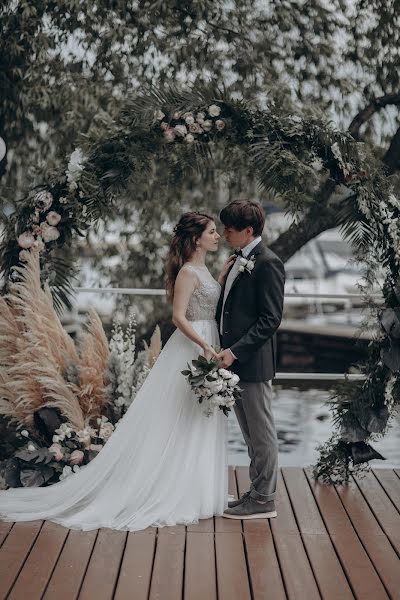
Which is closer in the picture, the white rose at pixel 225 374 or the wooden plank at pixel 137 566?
the wooden plank at pixel 137 566

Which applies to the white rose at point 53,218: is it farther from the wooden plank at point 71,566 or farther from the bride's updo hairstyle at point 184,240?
the wooden plank at point 71,566

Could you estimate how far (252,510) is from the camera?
14.7ft

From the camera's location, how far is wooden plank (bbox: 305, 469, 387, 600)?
139 inches

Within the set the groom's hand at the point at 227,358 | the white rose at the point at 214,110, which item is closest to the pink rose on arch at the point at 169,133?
the white rose at the point at 214,110

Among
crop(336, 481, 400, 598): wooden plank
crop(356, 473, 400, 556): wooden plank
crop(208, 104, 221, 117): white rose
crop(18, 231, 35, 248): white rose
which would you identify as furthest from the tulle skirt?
crop(208, 104, 221, 117): white rose

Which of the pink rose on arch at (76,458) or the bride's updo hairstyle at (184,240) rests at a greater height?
the bride's updo hairstyle at (184,240)

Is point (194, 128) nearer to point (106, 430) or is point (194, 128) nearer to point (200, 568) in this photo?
point (106, 430)

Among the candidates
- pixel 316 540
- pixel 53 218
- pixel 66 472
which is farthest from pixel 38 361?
pixel 316 540

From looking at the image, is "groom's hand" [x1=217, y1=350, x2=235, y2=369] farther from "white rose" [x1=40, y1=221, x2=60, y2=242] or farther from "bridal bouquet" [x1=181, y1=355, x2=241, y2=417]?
"white rose" [x1=40, y1=221, x2=60, y2=242]

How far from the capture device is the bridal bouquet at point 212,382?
14.0ft

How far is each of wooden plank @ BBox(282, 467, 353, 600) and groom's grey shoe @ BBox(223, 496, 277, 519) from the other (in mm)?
136

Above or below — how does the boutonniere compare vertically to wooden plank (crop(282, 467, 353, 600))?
above

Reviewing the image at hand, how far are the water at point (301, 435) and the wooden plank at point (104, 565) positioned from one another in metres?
1.67

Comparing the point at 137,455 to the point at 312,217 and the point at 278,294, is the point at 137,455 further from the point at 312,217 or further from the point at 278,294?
the point at 312,217
